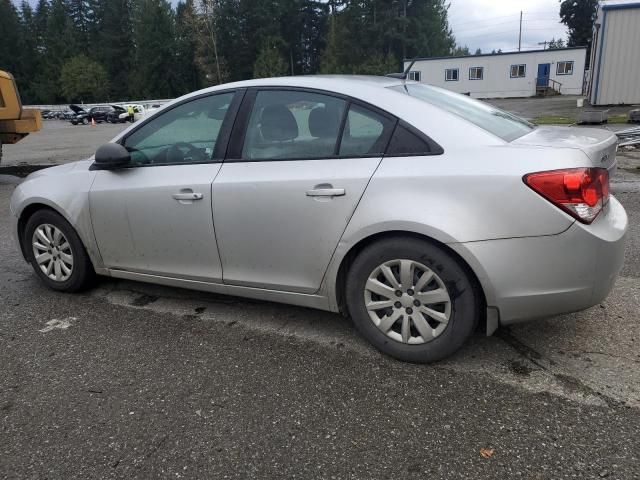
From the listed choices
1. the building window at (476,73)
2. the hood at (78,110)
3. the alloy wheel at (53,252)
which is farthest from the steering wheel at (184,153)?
the building window at (476,73)

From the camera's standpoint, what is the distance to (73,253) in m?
3.98

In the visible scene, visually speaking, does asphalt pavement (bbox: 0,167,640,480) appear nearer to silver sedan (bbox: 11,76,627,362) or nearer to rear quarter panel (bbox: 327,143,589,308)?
silver sedan (bbox: 11,76,627,362)

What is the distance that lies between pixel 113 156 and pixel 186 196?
648 mm

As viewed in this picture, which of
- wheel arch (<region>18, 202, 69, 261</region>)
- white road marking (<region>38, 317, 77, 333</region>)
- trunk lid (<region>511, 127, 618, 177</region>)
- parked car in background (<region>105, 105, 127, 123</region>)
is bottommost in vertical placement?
parked car in background (<region>105, 105, 127, 123</region>)

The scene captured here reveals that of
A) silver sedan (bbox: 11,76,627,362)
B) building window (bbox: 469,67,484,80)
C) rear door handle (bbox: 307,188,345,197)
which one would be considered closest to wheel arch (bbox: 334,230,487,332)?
silver sedan (bbox: 11,76,627,362)

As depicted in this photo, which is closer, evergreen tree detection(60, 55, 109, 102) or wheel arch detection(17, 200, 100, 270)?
wheel arch detection(17, 200, 100, 270)

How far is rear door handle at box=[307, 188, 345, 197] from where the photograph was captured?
2.82m

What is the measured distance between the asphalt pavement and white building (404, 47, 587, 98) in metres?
43.3

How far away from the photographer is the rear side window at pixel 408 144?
8.86ft

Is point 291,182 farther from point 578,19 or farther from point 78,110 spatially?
point 578,19

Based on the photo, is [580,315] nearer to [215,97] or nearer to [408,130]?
[408,130]

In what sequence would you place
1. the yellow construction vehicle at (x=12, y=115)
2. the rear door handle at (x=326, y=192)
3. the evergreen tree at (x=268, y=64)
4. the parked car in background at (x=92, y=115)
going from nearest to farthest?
the rear door handle at (x=326, y=192)
the yellow construction vehicle at (x=12, y=115)
the parked car in background at (x=92, y=115)
the evergreen tree at (x=268, y=64)

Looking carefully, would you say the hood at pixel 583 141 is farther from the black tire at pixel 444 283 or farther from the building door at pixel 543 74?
the building door at pixel 543 74

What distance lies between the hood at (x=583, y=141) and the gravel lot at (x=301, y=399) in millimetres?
1071
